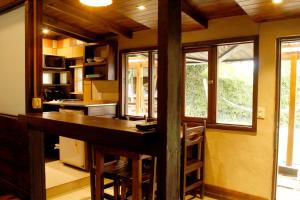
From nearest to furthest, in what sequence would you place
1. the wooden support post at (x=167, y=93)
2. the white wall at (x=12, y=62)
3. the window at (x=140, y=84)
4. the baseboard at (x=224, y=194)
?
the wooden support post at (x=167, y=93), the white wall at (x=12, y=62), the baseboard at (x=224, y=194), the window at (x=140, y=84)

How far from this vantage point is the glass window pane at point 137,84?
163 inches

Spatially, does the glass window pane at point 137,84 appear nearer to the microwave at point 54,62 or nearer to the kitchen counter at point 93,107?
the kitchen counter at point 93,107

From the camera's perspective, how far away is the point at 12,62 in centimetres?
226

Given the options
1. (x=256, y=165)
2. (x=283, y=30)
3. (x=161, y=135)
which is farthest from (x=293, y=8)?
(x=161, y=135)

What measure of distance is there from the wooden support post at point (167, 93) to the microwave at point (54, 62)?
431cm

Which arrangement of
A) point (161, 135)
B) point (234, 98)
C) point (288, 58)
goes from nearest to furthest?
1. point (161, 135)
2. point (234, 98)
3. point (288, 58)

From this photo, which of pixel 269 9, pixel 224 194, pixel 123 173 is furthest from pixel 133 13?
pixel 224 194

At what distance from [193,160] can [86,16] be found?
2364 millimetres

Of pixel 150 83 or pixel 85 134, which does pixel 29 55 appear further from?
pixel 150 83

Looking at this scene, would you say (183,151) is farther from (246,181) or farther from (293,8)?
(293,8)

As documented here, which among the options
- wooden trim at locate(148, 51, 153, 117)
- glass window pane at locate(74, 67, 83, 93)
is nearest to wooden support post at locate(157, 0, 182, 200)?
wooden trim at locate(148, 51, 153, 117)

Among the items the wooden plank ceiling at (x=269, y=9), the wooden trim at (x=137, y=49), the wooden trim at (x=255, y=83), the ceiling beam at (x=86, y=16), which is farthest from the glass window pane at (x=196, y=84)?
the ceiling beam at (x=86, y=16)

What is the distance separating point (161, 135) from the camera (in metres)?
1.07

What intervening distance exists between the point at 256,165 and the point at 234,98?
829 millimetres
